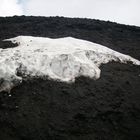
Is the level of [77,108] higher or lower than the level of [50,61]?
lower

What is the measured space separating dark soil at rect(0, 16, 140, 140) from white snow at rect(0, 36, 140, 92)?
23cm

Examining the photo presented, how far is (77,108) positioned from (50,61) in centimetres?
182

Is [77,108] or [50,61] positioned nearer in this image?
[77,108]

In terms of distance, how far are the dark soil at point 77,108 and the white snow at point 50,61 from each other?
0.75ft

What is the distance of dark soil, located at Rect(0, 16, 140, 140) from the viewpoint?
7301 mm

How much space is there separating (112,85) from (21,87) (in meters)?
2.61

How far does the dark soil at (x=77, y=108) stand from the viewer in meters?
7.30

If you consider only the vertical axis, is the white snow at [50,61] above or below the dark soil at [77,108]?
above

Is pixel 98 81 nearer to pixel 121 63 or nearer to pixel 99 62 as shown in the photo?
pixel 99 62

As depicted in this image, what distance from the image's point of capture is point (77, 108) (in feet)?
26.1

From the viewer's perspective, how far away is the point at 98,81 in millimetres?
9062

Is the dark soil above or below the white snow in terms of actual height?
below

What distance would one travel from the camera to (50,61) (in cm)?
905

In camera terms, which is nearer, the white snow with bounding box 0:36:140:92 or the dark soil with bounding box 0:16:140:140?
the dark soil with bounding box 0:16:140:140
